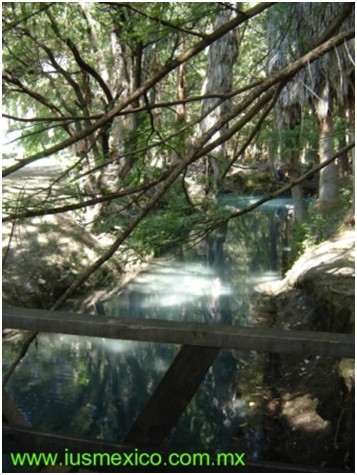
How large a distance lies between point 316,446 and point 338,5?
437cm

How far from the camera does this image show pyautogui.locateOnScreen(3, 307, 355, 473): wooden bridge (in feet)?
5.75

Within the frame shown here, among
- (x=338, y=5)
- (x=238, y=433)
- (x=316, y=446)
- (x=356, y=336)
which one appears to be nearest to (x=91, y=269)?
(x=356, y=336)

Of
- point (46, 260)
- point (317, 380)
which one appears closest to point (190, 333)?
point (317, 380)

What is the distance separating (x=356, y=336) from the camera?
5.61ft

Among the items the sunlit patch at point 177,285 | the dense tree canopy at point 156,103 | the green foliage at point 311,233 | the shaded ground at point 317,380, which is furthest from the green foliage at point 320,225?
the sunlit patch at point 177,285

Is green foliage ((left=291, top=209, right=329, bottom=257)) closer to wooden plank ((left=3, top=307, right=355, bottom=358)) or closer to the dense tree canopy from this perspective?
the dense tree canopy

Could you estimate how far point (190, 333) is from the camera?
6.05ft

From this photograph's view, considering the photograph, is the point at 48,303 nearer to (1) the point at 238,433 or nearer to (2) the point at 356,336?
(1) the point at 238,433

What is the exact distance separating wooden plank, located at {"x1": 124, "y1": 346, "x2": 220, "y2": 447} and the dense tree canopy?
796mm

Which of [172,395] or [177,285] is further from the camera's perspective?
[177,285]

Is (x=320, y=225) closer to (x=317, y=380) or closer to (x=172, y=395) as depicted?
(x=317, y=380)

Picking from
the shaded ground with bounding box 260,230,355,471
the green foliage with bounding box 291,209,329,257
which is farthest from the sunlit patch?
the shaded ground with bounding box 260,230,355,471

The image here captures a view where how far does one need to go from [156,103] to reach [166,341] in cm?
150

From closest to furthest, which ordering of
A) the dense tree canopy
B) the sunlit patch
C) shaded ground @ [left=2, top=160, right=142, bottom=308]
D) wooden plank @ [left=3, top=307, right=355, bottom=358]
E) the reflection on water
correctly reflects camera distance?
wooden plank @ [left=3, top=307, right=355, bottom=358] < the dense tree canopy < the reflection on water < shaded ground @ [left=2, top=160, right=142, bottom=308] < the sunlit patch
